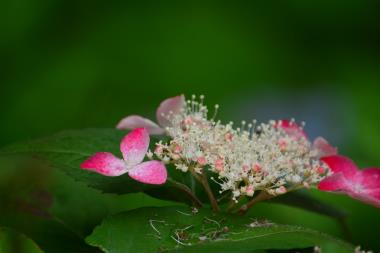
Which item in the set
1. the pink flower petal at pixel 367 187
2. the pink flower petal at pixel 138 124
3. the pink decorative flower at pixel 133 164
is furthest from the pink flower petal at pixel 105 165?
the pink flower petal at pixel 367 187

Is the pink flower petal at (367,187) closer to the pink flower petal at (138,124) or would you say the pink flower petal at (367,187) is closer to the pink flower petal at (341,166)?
the pink flower petal at (341,166)

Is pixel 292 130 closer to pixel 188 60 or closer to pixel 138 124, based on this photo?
pixel 138 124

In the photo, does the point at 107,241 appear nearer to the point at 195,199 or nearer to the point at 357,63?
the point at 195,199

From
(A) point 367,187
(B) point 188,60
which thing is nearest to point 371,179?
(A) point 367,187

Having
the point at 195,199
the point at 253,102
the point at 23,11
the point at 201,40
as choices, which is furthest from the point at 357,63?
the point at 195,199

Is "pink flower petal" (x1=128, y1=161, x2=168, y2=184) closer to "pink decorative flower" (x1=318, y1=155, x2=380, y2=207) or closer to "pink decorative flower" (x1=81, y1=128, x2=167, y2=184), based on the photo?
"pink decorative flower" (x1=81, y1=128, x2=167, y2=184)

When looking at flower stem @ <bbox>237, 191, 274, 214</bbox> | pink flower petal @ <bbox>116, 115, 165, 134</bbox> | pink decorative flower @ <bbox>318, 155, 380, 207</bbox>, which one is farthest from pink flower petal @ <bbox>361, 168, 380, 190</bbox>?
pink flower petal @ <bbox>116, 115, 165, 134</bbox>
